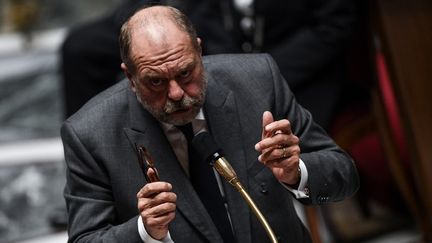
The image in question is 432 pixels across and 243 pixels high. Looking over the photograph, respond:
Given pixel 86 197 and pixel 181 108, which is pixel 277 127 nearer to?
pixel 181 108

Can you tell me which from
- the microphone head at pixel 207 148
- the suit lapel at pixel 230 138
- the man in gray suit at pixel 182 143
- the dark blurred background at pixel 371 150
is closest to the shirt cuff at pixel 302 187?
the man in gray suit at pixel 182 143

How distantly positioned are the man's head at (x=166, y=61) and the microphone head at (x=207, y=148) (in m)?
0.12

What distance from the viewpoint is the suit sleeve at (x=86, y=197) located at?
5.24ft

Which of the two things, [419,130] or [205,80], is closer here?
[205,80]

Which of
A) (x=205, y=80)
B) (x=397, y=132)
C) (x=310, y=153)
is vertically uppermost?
(x=205, y=80)

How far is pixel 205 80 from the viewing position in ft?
5.13

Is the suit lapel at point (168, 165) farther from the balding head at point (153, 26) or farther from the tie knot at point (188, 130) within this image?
the balding head at point (153, 26)

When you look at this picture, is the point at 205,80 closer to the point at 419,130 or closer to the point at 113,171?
the point at 113,171

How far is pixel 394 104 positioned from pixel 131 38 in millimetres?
1237

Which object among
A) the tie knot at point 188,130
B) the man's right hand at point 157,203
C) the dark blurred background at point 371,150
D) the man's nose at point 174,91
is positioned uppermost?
the man's nose at point 174,91

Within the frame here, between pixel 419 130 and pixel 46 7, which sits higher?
pixel 46 7

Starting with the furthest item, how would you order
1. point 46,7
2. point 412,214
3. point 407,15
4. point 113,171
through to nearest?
1. point 46,7
2. point 412,214
3. point 407,15
4. point 113,171

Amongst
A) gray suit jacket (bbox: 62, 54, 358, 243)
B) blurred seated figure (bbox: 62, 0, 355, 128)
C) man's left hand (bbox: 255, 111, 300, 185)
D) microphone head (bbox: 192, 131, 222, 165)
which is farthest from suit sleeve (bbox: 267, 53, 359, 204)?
blurred seated figure (bbox: 62, 0, 355, 128)

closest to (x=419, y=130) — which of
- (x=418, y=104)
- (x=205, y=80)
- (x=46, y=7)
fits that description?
(x=418, y=104)
